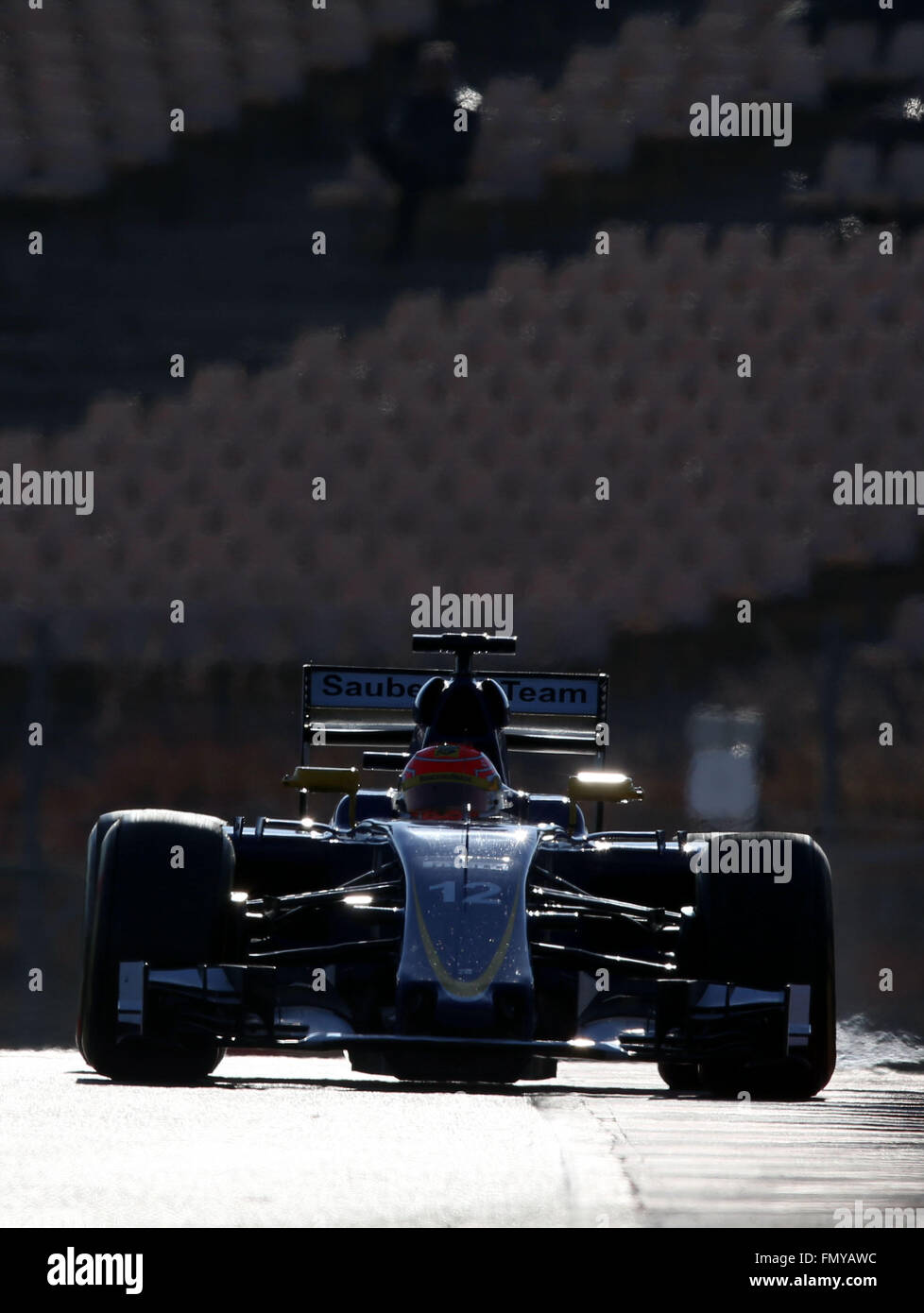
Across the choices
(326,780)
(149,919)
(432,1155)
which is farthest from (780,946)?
(326,780)

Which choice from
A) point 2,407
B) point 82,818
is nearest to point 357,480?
point 2,407

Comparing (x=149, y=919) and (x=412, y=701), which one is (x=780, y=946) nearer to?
(x=149, y=919)

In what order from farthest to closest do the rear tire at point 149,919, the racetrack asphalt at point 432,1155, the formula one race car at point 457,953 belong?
the rear tire at point 149,919
the formula one race car at point 457,953
the racetrack asphalt at point 432,1155

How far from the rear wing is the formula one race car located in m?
1.33

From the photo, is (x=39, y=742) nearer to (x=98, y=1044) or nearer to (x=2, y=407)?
(x=98, y=1044)

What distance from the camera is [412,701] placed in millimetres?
6211

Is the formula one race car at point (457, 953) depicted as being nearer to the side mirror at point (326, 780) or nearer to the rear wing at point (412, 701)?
the side mirror at point (326, 780)

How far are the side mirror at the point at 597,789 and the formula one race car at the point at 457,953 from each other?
489 mm

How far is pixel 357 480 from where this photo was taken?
48.2 ft

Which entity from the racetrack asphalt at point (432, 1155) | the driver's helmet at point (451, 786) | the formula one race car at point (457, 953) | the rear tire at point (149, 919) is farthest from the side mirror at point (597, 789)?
the rear tire at point (149, 919)

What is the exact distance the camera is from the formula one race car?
393cm

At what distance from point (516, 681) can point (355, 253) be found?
13552 mm

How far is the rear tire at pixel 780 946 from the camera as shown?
416cm

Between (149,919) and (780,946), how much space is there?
1395 millimetres
